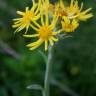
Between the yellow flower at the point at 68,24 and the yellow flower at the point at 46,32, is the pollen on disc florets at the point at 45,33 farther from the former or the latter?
the yellow flower at the point at 68,24

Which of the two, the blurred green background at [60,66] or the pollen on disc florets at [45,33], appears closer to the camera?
the pollen on disc florets at [45,33]

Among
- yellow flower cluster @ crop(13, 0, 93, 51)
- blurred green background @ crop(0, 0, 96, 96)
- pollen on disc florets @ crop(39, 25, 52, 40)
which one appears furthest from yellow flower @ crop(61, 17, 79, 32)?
blurred green background @ crop(0, 0, 96, 96)

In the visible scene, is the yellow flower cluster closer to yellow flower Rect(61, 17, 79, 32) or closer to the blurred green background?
yellow flower Rect(61, 17, 79, 32)

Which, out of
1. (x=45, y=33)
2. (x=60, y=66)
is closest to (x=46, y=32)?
(x=45, y=33)

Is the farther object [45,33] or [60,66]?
[60,66]

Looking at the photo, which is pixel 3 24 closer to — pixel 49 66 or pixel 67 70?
pixel 67 70

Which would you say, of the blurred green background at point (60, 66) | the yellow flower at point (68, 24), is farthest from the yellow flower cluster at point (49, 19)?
the blurred green background at point (60, 66)

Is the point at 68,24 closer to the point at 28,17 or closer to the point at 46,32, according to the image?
the point at 46,32

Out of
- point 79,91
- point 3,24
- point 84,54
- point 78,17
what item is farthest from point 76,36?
point 78,17
